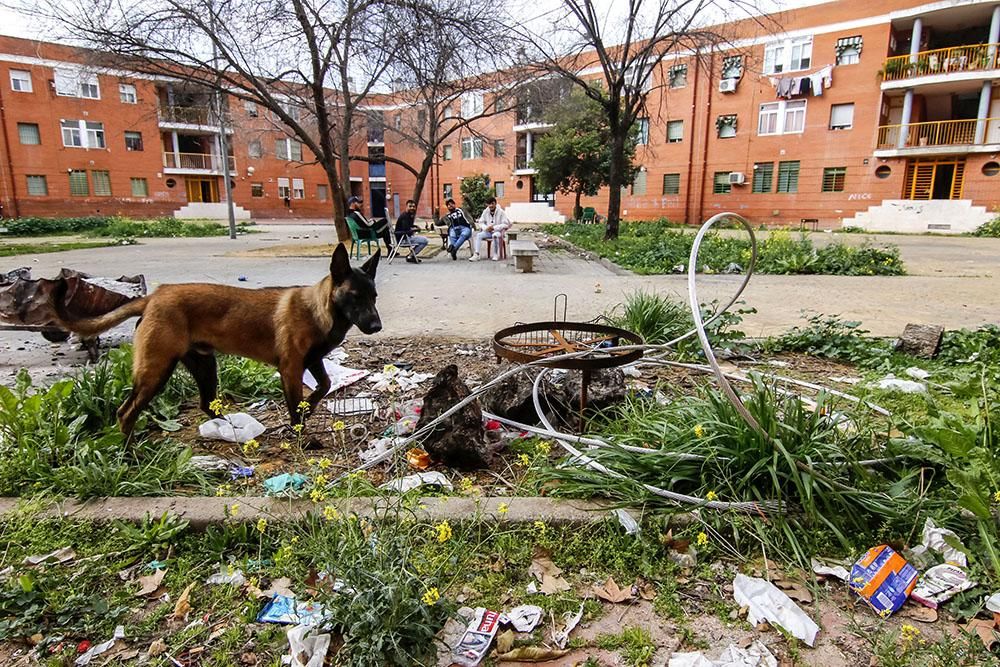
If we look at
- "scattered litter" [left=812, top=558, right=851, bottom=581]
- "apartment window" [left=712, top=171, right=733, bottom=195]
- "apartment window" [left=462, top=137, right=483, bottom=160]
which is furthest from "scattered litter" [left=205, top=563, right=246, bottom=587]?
"apartment window" [left=462, top=137, right=483, bottom=160]

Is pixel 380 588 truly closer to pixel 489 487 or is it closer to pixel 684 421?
pixel 489 487

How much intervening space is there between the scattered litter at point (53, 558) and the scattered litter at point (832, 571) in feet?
9.87

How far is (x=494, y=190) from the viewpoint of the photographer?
44.9 metres

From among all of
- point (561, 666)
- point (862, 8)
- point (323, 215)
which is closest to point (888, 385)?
point (561, 666)

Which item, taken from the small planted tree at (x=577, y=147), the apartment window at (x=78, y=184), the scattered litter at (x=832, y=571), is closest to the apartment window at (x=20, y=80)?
the apartment window at (x=78, y=184)

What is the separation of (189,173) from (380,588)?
4822cm

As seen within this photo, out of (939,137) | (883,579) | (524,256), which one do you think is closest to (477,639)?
(883,579)

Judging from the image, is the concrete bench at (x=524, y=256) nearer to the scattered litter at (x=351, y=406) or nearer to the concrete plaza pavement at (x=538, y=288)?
the concrete plaza pavement at (x=538, y=288)

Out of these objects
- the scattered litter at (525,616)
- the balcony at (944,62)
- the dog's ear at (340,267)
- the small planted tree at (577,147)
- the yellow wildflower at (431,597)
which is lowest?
the scattered litter at (525,616)

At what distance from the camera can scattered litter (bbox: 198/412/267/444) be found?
3.45 metres

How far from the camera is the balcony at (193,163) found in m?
41.6

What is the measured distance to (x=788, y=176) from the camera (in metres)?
32.6

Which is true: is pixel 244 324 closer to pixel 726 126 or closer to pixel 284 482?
pixel 284 482

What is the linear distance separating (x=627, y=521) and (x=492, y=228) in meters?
13.1
